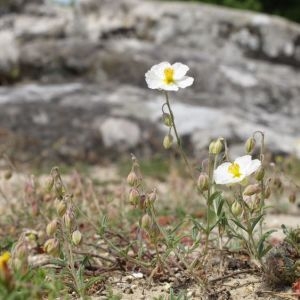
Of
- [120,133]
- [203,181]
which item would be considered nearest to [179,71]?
[203,181]

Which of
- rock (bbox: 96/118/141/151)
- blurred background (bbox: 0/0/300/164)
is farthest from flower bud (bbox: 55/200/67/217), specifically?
rock (bbox: 96/118/141/151)

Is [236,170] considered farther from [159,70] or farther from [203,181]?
[159,70]

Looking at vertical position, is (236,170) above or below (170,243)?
above

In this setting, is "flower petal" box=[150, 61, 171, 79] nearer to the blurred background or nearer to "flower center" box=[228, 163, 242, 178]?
"flower center" box=[228, 163, 242, 178]

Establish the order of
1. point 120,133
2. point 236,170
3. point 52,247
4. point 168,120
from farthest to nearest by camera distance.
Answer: point 120,133
point 168,120
point 236,170
point 52,247

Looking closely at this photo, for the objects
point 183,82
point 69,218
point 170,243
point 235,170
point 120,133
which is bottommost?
point 120,133

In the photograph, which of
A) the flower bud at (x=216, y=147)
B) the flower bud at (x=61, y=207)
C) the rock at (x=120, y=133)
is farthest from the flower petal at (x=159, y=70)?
the rock at (x=120, y=133)

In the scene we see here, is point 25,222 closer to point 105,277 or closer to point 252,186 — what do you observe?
point 105,277

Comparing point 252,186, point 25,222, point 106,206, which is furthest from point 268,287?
point 25,222
